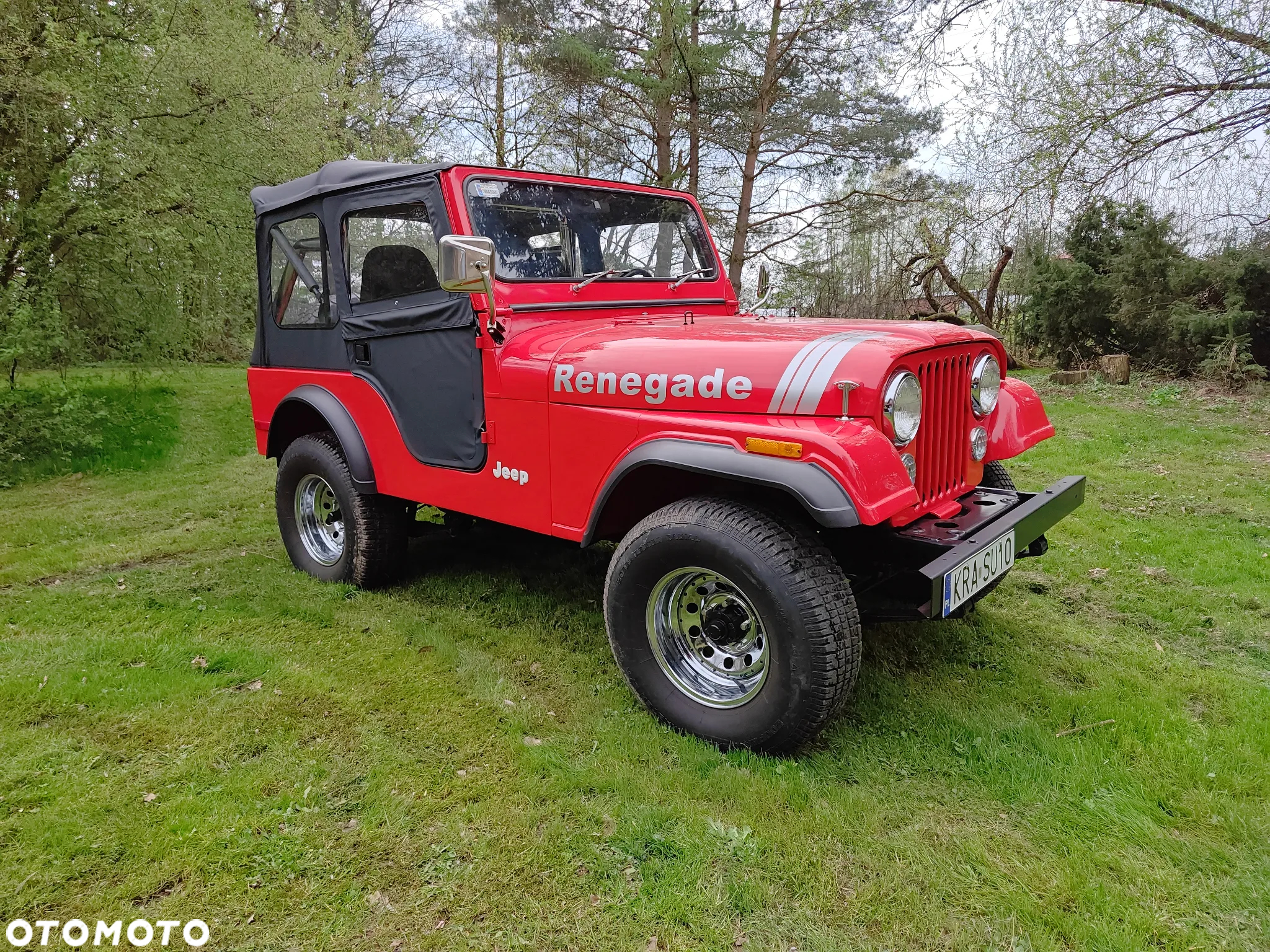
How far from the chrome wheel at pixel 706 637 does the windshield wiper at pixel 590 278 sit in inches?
58.6

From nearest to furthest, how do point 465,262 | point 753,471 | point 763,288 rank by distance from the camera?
point 753,471 < point 465,262 < point 763,288

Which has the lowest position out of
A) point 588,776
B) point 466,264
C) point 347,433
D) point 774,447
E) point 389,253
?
point 588,776

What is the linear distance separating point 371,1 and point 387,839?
57.6 ft

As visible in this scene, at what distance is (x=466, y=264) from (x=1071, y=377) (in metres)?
11.4

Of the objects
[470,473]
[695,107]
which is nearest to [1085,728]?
[470,473]

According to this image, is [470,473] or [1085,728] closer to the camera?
[1085,728]

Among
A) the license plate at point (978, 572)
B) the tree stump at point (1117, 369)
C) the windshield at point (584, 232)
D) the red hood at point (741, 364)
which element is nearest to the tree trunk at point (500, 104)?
the windshield at point (584, 232)

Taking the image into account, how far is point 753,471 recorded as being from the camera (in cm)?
230

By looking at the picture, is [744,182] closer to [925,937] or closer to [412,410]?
[412,410]

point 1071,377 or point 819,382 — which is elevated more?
point 819,382

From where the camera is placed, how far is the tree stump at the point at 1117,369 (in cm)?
1134

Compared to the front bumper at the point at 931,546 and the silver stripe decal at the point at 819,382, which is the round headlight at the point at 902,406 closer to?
the silver stripe decal at the point at 819,382

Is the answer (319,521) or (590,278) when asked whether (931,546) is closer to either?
(590,278)

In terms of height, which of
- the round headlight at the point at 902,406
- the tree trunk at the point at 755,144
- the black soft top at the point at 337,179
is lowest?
the round headlight at the point at 902,406
